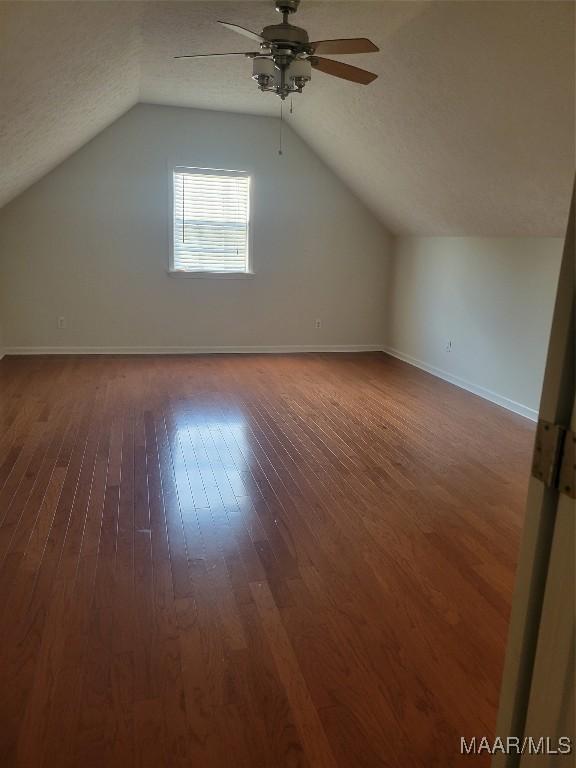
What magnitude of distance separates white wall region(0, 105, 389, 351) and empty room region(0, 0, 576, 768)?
3cm

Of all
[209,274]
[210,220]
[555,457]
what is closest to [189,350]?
[209,274]

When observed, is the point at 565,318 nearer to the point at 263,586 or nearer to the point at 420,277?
the point at 263,586

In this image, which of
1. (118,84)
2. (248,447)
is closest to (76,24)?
(118,84)

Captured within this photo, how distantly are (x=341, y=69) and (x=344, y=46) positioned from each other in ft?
1.16

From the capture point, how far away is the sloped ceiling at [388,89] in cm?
277

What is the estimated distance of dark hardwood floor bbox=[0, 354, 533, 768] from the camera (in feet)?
4.86

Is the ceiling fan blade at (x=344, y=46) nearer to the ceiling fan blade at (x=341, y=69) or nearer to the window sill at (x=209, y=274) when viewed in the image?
the ceiling fan blade at (x=341, y=69)

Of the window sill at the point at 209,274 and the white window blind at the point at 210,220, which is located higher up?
the white window blind at the point at 210,220

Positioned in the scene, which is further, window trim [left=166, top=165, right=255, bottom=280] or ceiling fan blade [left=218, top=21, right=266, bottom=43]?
window trim [left=166, top=165, right=255, bottom=280]

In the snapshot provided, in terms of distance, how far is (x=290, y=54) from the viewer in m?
2.99

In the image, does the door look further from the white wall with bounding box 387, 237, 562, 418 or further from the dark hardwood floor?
the white wall with bounding box 387, 237, 562, 418

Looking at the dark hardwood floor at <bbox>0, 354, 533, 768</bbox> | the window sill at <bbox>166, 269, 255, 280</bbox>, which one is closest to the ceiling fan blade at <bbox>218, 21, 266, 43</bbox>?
the dark hardwood floor at <bbox>0, 354, 533, 768</bbox>

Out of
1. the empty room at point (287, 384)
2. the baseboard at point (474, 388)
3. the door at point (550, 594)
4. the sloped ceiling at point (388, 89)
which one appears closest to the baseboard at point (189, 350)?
the empty room at point (287, 384)

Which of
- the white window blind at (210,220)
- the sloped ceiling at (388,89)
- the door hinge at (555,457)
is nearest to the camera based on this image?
the door hinge at (555,457)
